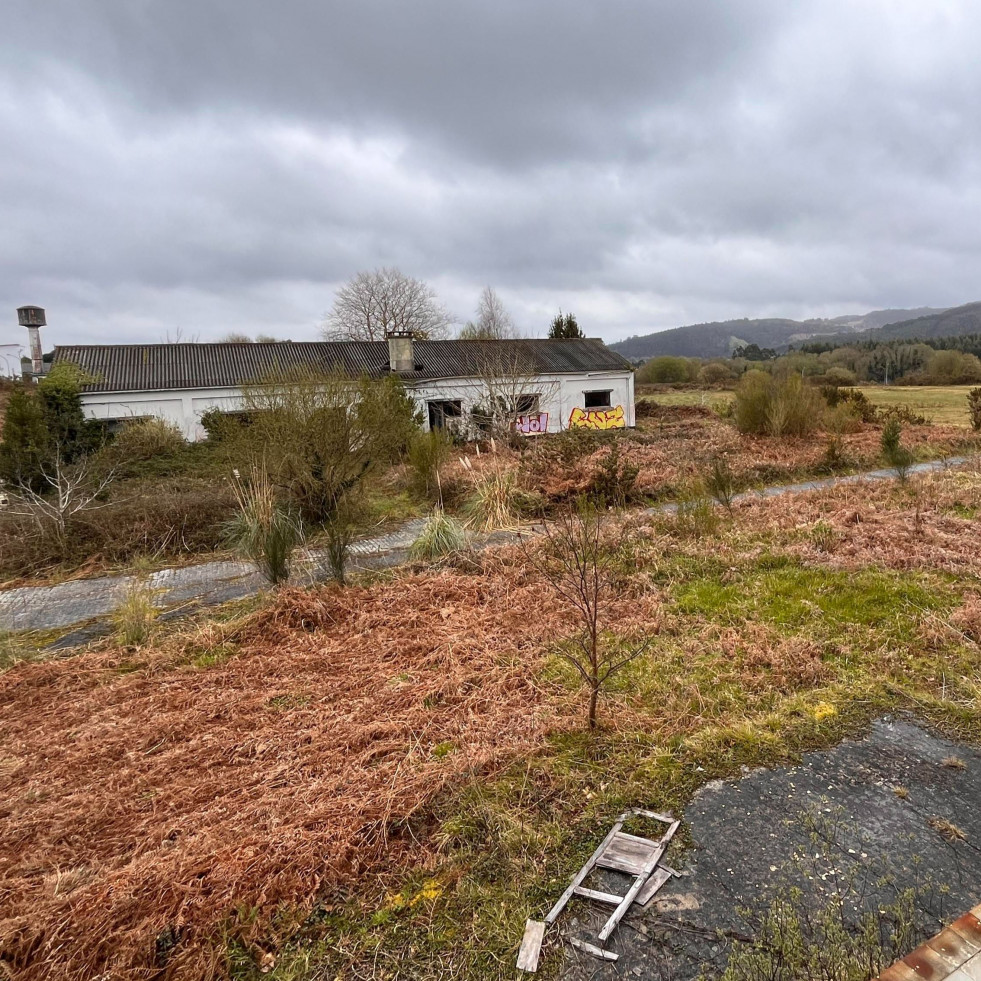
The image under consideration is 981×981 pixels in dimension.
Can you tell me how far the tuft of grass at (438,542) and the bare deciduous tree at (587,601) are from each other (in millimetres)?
976

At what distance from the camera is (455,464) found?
43.6ft

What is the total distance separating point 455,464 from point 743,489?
5.97m

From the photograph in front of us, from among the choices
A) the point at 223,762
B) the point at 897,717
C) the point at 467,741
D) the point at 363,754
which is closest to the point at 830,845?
the point at 897,717

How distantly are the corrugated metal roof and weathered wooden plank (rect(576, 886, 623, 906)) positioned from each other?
719 inches

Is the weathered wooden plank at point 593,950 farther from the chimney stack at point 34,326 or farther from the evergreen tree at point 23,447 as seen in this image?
the chimney stack at point 34,326

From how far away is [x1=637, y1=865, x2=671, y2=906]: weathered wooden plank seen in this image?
8.00ft

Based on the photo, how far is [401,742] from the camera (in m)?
3.58

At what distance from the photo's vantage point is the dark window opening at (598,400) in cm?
2594

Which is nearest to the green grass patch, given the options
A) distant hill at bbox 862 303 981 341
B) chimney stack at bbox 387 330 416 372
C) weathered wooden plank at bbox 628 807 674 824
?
weathered wooden plank at bbox 628 807 674 824

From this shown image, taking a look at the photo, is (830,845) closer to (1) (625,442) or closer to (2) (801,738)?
(2) (801,738)

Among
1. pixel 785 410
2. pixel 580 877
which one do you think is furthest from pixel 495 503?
pixel 785 410

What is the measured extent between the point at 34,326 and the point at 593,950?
29.4 meters

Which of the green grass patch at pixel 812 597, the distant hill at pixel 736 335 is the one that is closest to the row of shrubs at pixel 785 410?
the green grass patch at pixel 812 597

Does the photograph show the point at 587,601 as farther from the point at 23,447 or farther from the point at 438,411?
the point at 438,411
